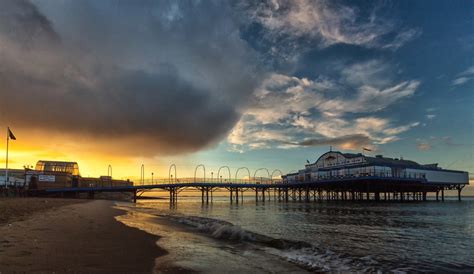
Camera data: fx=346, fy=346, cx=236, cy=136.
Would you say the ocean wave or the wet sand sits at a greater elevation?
the wet sand

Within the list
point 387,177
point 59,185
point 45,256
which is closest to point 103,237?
point 45,256

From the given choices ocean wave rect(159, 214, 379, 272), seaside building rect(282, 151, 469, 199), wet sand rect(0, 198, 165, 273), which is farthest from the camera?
seaside building rect(282, 151, 469, 199)

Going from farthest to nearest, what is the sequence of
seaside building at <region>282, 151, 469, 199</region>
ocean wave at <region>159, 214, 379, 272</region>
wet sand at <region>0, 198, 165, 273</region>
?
seaside building at <region>282, 151, 469, 199</region> < ocean wave at <region>159, 214, 379, 272</region> < wet sand at <region>0, 198, 165, 273</region>

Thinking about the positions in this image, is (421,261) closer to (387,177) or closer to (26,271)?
(26,271)

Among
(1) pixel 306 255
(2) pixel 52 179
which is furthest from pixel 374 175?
(2) pixel 52 179

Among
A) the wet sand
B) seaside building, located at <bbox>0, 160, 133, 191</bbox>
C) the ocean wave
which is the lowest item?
the ocean wave

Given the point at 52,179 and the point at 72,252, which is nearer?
the point at 72,252

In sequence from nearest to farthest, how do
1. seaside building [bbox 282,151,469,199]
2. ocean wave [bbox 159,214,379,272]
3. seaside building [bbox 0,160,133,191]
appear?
1. ocean wave [bbox 159,214,379,272]
2. seaside building [bbox 282,151,469,199]
3. seaside building [bbox 0,160,133,191]

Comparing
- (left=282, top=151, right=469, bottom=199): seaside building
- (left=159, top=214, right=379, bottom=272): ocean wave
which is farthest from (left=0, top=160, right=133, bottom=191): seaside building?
(left=159, top=214, right=379, bottom=272): ocean wave

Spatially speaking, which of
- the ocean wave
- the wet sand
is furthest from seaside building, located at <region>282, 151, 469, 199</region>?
the wet sand

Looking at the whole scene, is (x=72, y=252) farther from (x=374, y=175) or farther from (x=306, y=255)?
(x=374, y=175)

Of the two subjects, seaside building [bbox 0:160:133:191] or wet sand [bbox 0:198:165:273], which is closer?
wet sand [bbox 0:198:165:273]

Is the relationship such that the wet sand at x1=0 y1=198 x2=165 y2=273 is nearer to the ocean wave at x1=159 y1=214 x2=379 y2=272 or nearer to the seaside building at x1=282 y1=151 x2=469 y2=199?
the ocean wave at x1=159 y1=214 x2=379 y2=272

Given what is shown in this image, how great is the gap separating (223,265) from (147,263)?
1.99 m
